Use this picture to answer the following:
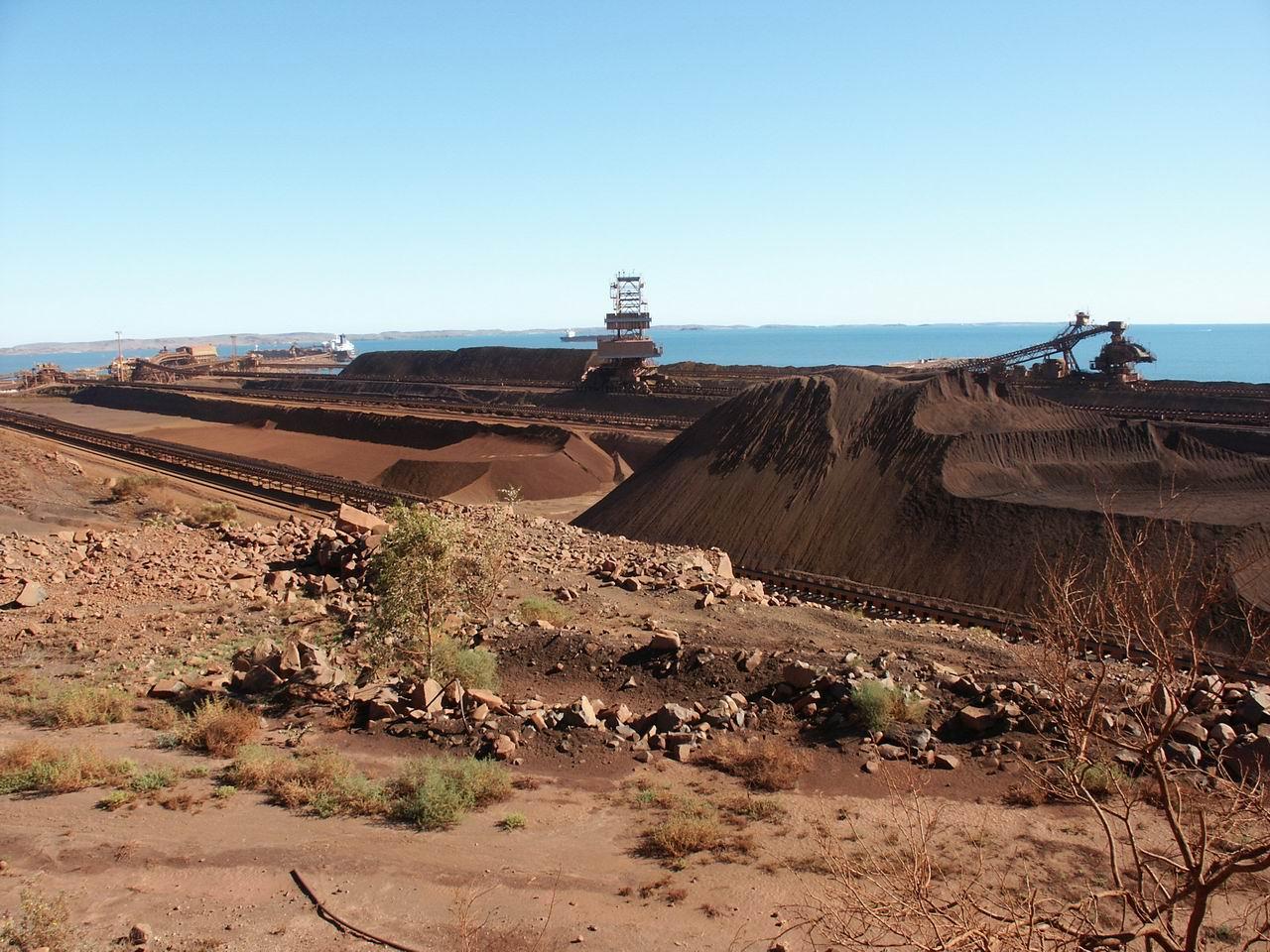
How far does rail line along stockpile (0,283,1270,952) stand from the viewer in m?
7.59

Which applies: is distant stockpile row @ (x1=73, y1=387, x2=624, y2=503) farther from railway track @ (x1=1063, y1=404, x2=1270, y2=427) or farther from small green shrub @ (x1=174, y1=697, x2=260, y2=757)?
railway track @ (x1=1063, y1=404, x2=1270, y2=427)

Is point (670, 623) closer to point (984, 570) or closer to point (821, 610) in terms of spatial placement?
point (821, 610)

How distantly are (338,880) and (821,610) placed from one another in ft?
37.9

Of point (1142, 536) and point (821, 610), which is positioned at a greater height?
point (1142, 536)

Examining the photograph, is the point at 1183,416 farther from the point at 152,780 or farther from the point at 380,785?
the point at 152,780

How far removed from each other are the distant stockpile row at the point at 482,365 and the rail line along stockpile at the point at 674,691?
173ft

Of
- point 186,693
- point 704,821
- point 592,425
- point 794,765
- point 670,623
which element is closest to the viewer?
point 704,821

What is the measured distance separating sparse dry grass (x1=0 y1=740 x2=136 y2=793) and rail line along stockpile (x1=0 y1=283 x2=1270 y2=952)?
0.05 metres

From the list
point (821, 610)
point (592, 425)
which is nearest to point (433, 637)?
point (821, 610)

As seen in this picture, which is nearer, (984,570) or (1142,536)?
(1142,536)

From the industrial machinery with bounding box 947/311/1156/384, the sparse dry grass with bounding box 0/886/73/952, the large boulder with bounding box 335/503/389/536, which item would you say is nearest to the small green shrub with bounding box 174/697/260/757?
the sparse dry grass with bounding box 0/886/73/952

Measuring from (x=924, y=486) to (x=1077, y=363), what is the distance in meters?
42.1

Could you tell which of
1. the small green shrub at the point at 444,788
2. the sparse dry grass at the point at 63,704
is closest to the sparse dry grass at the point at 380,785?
the small green shrub at the point at 444,788

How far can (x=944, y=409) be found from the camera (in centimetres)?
2988
